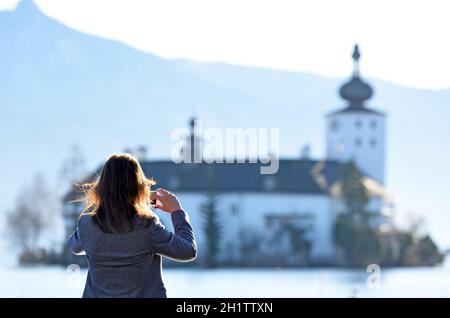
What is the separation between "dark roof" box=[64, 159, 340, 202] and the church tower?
5576mm

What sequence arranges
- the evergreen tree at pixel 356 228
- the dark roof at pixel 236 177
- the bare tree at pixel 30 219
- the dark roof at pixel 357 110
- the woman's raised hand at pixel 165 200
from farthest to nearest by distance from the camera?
the dark roof at pixel 357 110 → the bare tree at pixel 30 219 → the dark roof at pixel 236 177 → the evergreen tree at pixel 356 228 → the woman's raised hand at pixel 165 200

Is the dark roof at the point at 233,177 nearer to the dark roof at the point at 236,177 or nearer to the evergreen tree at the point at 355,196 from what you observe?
the dark roof at the point at 236,177

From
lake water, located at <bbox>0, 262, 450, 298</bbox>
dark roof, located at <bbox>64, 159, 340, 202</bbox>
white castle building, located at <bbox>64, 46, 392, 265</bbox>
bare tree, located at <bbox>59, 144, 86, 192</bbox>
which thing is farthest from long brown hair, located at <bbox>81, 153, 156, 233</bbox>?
bare tree, located at <bbox>59, 144, 86, 192</bbox>

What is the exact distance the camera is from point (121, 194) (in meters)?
3.24

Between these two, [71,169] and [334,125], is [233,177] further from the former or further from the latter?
[334,125]

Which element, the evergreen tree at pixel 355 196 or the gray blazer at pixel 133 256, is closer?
the gray blazer at pixel 133 256

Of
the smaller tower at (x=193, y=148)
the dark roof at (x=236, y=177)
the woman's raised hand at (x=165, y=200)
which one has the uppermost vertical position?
the smaller tower at (x=193, y=148)

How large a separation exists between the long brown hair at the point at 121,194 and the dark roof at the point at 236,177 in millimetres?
65308

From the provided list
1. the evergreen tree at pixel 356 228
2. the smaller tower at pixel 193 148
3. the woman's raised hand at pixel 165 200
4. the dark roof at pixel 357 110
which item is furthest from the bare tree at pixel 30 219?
the woman's raised hand at pixel 165 200

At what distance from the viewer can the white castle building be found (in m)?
66.6

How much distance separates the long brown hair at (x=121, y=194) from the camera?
128 inches

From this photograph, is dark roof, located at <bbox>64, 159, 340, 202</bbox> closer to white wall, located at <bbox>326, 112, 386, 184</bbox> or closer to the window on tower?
white wall, located at <bbox>326, 112, 386, 184</bbox>
